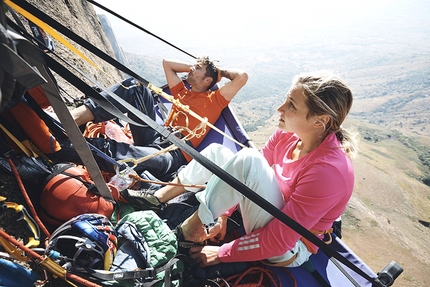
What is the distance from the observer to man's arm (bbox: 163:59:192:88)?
4574mm

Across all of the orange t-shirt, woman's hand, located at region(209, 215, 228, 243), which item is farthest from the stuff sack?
the orange t-shirt

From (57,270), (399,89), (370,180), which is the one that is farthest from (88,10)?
(399,89)

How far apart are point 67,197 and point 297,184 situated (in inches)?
69.4

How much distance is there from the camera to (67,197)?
2.02 m

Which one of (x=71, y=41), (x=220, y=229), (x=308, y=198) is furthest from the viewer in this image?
(x=71, y=41)

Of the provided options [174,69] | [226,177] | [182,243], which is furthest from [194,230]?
[174,69]

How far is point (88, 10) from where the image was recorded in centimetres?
947

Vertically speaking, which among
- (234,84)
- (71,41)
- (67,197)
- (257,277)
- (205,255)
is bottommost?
(257,277)

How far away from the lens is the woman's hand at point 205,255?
2.16m

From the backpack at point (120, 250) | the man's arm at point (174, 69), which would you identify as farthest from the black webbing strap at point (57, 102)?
the man's arm at point (174, 69)

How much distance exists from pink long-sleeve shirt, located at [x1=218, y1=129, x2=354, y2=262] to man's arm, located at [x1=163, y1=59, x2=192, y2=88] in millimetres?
3056

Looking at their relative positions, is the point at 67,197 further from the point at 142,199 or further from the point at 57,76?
the point at 57,76

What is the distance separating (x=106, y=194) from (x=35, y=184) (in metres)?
0.60

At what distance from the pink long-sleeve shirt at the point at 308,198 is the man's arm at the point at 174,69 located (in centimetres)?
306
